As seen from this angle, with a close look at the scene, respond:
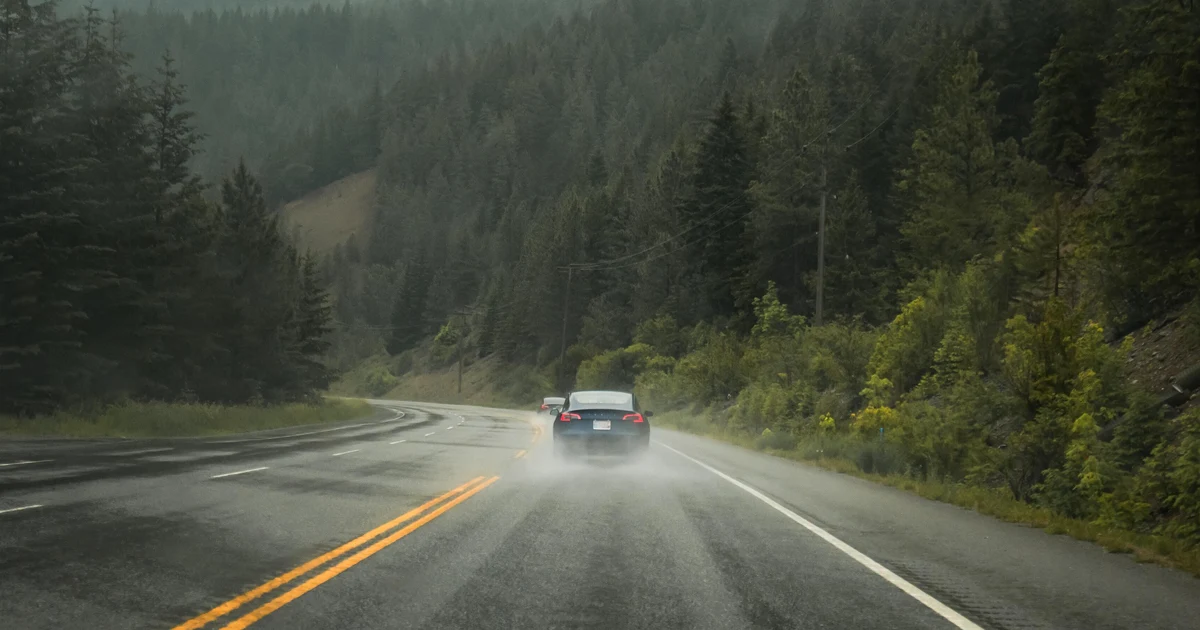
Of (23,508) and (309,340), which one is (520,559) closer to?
(23,508)

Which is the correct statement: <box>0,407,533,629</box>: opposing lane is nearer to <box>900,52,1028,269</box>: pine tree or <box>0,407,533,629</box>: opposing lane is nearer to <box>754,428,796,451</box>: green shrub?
<box>754,428,796,451</box>: green shrub

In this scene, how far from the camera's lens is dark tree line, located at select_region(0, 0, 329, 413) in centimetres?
2989

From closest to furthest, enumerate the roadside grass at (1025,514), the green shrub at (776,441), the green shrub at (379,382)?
the roadside grass at (1025,514) < the green shrub at (776,441) < the green shrub at (379,382)

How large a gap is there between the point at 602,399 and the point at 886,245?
114 feet

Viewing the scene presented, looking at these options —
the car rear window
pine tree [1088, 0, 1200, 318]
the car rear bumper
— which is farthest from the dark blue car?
pine tree [1088, 0, 1200, 318]

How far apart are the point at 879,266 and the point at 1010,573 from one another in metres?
45.5

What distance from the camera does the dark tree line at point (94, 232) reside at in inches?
1177

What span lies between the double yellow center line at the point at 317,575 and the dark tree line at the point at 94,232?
76.1 feet

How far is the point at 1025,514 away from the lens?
41.0 ft

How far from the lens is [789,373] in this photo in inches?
1491

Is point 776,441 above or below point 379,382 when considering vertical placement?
below

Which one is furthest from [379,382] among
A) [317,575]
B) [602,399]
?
[317,575]

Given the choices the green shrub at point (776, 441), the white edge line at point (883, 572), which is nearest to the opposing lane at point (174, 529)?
the white edge line at point (883, 572)

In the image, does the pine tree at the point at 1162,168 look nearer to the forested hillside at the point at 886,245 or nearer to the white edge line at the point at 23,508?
the forested hillside at the point at 886,245
